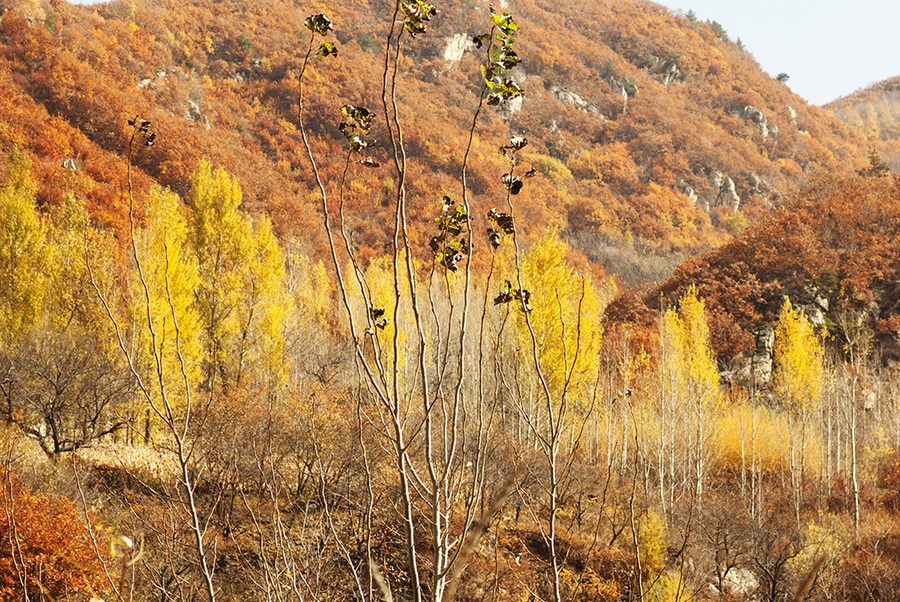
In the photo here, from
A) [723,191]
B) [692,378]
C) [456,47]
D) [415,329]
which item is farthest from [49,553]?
[456,47]

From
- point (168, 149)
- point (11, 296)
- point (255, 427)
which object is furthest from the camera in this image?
point (168, 149)

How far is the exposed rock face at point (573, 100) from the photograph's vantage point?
1960 inches

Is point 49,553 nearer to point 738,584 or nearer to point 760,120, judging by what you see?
point 738,584

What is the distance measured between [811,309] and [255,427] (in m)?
19.6

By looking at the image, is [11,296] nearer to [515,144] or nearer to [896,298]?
[515,144]

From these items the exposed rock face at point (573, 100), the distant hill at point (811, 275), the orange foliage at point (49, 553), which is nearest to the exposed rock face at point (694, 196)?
the exposed rock face at point (573, 100)

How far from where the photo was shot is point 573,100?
50000mm

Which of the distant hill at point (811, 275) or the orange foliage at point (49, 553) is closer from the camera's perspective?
the orange foliage at point (49, 553)

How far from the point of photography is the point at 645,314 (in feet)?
66.1

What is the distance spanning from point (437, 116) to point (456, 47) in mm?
13307

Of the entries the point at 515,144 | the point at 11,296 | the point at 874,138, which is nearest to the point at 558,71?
the point at 874,138

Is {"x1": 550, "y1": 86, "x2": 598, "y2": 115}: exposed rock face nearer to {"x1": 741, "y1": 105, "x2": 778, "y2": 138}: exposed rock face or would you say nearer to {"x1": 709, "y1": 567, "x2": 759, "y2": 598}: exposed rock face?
{"x1": 741, "y1": 105, "x2": 778, "y2": 138}: exposed rock face

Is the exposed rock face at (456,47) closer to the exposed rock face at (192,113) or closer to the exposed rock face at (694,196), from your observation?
the exposed rock face at (694,196)

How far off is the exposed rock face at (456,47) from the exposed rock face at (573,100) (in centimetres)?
967
